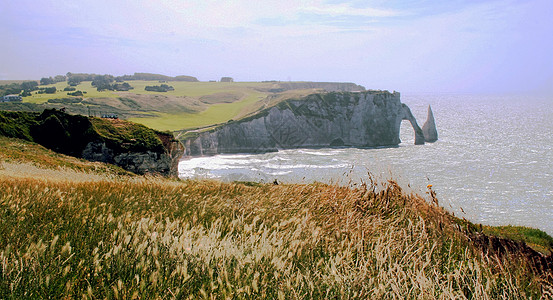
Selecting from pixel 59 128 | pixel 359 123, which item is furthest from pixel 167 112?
pixel 59 128

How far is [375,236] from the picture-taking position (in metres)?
5.99

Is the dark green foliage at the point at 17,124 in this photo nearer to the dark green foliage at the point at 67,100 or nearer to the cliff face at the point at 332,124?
the cliff face at the point at 332,124

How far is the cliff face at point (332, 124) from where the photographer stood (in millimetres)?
136875

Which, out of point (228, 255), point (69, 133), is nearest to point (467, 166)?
point (69, 133)

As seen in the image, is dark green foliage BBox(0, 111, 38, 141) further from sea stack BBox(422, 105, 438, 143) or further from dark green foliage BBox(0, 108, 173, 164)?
sea stack BBox(422, 105, 438, 143)

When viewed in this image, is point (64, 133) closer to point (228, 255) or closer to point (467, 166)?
point (228, 255)

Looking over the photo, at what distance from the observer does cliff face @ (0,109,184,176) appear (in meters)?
38.9

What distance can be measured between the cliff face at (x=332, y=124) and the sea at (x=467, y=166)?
957 cm

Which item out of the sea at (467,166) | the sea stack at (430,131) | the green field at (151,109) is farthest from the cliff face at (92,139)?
the sea stack at (430,131)

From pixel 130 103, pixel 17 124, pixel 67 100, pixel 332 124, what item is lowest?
pixel 332 124

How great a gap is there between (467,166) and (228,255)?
98.7 meters

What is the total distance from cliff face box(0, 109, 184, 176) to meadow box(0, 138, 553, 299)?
3516 centimetres

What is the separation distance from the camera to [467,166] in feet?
293

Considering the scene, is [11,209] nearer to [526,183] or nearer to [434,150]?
[526,183]
